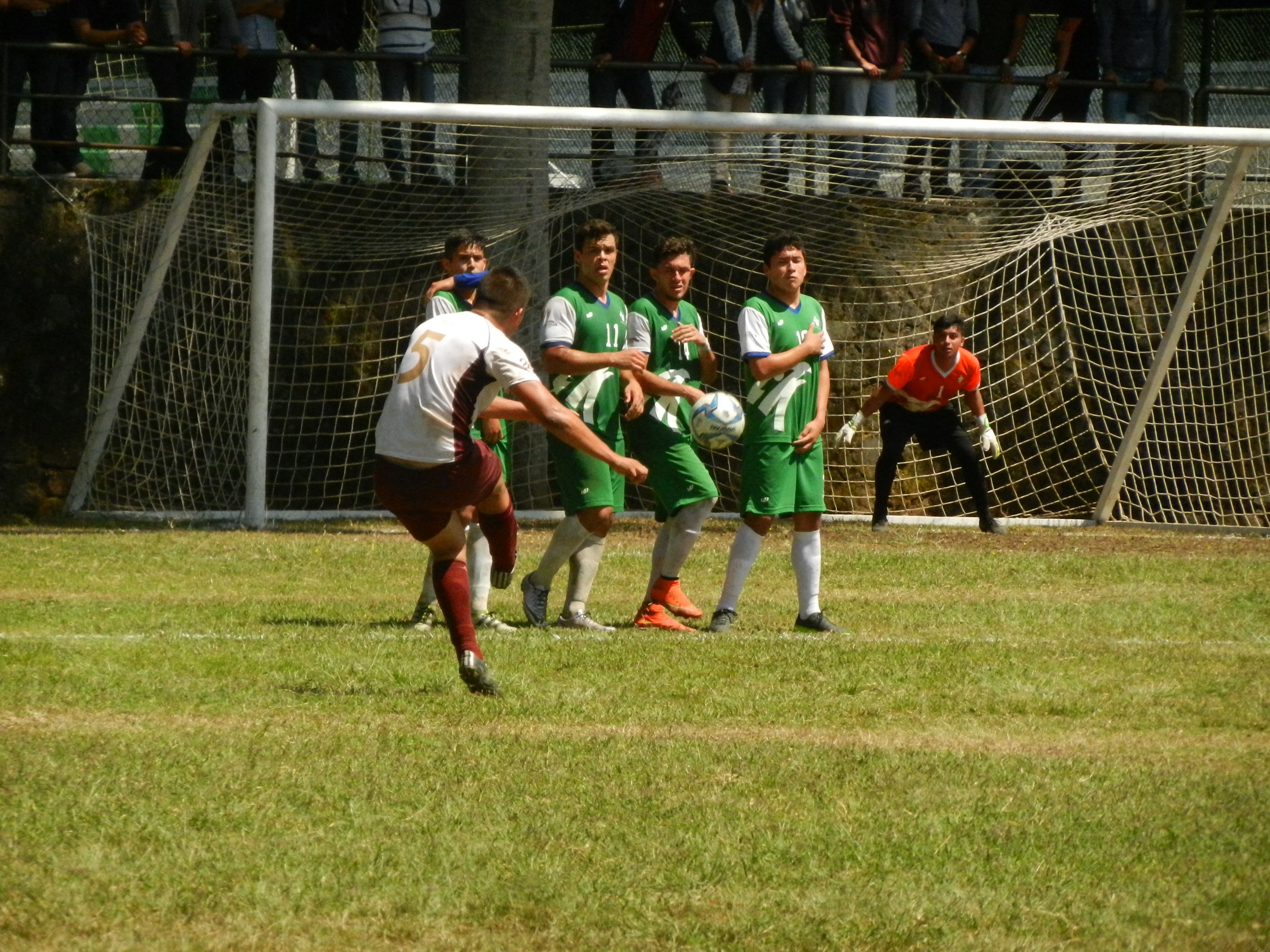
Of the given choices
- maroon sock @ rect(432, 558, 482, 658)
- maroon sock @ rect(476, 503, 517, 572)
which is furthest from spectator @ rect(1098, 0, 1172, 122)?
maroon sock @ rect(432, 558, 482, 658)

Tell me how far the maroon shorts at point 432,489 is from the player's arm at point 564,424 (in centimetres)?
35

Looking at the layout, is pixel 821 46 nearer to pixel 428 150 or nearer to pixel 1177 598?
pixel 428 150

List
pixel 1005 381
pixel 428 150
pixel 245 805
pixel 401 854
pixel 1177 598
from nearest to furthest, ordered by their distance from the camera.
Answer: pixel 401 854 → pixel 245 805 → pixel 1177 598 → pixel 428 150 → pixel 1005 381

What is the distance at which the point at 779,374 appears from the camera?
28.1 ft

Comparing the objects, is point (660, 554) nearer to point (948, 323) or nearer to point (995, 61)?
point (948, 323)

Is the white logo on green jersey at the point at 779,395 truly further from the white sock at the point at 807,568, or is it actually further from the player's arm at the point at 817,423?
the white sock at the point at 807,568

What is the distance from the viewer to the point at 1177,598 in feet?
32.7

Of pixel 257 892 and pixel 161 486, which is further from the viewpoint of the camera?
pixel 161 486

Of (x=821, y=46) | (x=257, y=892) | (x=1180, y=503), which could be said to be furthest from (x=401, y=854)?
(x=821, y=46)

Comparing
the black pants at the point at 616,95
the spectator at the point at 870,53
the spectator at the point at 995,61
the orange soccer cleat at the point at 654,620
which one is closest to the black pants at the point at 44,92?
the black pants at the point at 616,95

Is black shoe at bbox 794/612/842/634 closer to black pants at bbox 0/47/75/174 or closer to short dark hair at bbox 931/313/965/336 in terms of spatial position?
short dark hair at bbox 931/313/965/336

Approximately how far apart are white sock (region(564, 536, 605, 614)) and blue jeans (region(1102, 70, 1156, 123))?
28.4 ft

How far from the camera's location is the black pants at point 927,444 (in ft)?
→ 45.5

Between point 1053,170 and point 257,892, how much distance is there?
11.0 m
